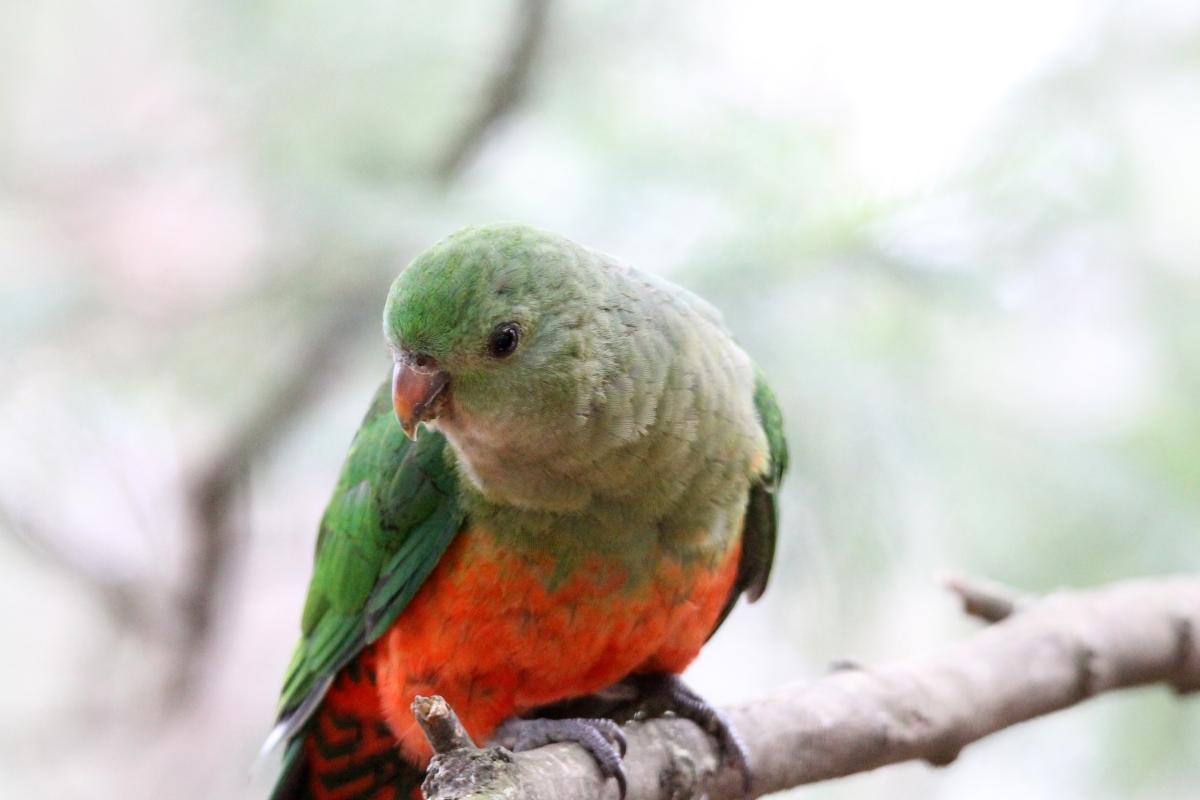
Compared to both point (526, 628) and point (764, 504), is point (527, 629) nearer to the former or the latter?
point (526, 628)

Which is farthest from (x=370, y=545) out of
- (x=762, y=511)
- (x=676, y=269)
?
(x=676, y=269)

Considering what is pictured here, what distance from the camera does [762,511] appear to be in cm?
238

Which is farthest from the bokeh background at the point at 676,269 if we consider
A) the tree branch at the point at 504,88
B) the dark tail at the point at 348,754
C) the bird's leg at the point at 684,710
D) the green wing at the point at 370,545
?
the bird's leg at the point at 684,710

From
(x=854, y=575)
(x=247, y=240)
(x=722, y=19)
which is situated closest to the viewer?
(x=854, y=575)

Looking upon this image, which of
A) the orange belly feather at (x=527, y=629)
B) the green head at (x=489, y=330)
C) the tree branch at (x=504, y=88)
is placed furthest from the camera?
the tree branch at (x=504, y=88)

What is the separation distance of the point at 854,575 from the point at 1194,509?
1.04 m

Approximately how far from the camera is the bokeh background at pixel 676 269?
2865 millimetres

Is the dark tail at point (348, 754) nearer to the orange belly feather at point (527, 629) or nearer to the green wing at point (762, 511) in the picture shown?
the orange belly feather at point (527, 629)

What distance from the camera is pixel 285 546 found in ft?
13.5

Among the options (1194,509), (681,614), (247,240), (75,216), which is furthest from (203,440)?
(1194,509)

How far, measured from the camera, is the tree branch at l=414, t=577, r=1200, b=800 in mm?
2105

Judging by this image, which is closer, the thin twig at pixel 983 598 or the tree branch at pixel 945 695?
the tree branch at pixel 945 695

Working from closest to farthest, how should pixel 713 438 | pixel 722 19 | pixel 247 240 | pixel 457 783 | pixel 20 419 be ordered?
pixel 457 783, pixel 713 438, pixel 20 419, pixel 722 19, pixel 247 240

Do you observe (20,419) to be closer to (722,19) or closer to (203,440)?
(203,440)
